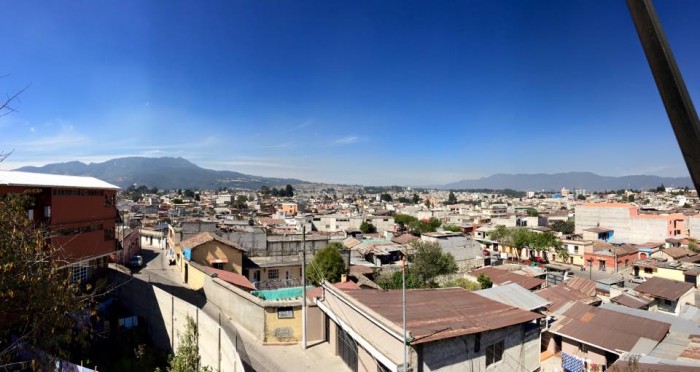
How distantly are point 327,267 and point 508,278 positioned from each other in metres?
11.5

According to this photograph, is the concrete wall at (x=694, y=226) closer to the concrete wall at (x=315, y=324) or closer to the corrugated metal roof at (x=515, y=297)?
the corrugated metal roof at (x=515, y=297)

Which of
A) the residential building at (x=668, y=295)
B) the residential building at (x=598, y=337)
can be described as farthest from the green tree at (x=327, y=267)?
the residential building at (x=668, y=295)

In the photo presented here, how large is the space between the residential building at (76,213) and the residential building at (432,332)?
32.3 feet

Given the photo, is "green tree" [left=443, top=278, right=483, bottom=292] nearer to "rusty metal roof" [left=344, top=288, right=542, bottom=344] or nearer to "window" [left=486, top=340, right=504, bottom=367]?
"rusty metal roof" [left=344, top=288, right=542, bottom=344]

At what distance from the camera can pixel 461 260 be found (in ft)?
116

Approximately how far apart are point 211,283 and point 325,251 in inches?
318

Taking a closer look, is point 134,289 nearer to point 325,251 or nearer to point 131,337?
point 131,337

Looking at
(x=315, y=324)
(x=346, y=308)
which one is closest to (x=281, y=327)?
(x=315, y=324)

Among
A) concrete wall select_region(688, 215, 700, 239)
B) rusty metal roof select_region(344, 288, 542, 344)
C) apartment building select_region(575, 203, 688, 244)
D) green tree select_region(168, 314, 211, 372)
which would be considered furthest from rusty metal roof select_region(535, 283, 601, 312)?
concrete wall select_region(688, 215, 700, 239)

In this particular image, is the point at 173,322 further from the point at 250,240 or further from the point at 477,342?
the point at 250,240

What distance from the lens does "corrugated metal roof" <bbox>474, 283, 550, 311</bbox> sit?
47.7 ft

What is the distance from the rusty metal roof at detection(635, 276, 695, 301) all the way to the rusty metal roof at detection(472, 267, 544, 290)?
17.8 ft

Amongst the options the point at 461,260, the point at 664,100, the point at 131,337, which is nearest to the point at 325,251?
the point at 131,337

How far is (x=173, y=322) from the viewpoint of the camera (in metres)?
13.6
